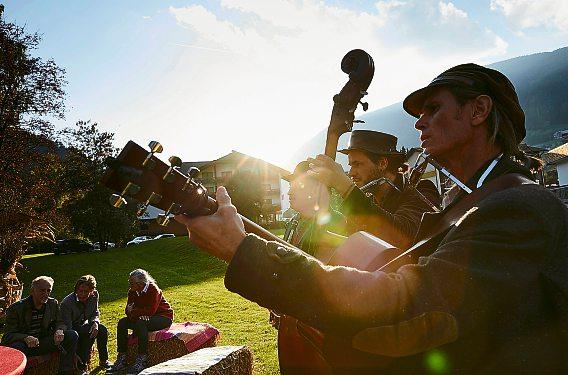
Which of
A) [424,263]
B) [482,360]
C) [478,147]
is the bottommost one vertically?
[482,360]

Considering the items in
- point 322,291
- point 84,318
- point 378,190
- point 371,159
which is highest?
point 371,159

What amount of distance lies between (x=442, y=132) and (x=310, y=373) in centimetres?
225

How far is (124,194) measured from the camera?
1.66 metres

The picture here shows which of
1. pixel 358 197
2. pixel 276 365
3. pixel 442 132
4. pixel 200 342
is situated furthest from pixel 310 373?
pixel 200 342

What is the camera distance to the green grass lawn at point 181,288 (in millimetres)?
10672

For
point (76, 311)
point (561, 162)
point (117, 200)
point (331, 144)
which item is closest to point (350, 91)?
point (331, 144)

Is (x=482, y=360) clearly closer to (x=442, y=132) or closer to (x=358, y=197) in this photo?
(x=442, y=132)

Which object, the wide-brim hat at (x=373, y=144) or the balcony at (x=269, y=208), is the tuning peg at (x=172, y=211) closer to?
the wide-brim hat at (x=373, y=144)

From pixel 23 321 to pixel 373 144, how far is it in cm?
780

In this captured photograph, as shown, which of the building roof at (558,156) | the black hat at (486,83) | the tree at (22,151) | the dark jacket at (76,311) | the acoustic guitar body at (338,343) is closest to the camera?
the acoustic guitar body at (338,343)

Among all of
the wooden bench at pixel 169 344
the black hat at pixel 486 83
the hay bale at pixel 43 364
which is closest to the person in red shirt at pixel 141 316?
the wooden bench at pixel 169 344

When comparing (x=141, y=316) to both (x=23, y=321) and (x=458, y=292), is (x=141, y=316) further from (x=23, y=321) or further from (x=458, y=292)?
(x=458, y=292)

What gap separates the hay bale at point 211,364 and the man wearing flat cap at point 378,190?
300 cm

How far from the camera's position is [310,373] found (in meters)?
3.20
